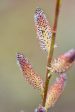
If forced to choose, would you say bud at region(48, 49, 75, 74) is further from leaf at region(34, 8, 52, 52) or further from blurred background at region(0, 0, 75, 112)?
blurred background at region(0, 0, 75, 112)

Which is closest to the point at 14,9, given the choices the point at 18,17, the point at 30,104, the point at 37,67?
the point at 18,17

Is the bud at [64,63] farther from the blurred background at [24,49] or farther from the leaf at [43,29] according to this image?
the blurred background at [24,49]

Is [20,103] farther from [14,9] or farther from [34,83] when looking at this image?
[34,83]

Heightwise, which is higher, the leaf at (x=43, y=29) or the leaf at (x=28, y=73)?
the leaf at (x=43, y=29)

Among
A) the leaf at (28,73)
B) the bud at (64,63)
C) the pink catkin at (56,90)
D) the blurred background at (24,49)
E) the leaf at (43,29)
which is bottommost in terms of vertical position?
the blurred background at (24,49)

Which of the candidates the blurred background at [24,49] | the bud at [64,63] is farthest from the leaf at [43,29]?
the blurred background at [24,49]

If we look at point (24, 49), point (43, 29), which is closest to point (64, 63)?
point (43, 29)

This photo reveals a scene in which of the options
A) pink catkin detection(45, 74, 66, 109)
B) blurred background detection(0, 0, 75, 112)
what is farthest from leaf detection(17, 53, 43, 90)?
blurred background detection(0, 0, 75, 112)
